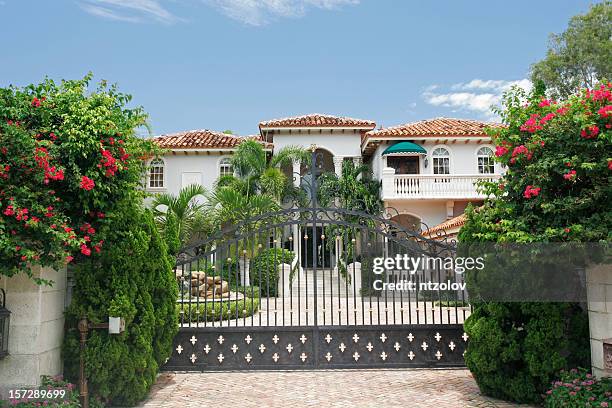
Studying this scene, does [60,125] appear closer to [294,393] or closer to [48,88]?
[48,88]

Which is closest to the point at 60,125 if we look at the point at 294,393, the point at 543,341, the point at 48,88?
the point at 48,88

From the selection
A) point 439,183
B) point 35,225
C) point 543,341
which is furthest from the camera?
point 439,183

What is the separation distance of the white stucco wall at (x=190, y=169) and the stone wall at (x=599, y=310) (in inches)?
773

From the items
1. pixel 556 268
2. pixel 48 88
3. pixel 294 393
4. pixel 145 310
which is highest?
pixel 48 88

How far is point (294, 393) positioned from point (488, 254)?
123 inches

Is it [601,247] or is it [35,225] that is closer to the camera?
[35,225]

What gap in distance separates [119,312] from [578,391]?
5174mm

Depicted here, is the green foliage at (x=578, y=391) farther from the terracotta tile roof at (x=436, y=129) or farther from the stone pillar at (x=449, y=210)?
the terracotta tile roof at (x=436, y=129)

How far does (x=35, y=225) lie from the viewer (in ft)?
15.3

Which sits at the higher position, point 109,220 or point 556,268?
point 109,220

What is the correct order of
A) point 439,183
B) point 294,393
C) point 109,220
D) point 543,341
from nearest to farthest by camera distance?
point 109,220 < point 543,341 < point 294,393 < point 439,183

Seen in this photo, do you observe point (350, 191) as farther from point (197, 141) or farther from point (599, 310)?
point (599, 310)

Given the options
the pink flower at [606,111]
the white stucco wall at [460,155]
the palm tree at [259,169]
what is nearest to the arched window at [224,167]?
the palm tree at [259,169]

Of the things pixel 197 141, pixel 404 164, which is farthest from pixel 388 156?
pixel 197 141
